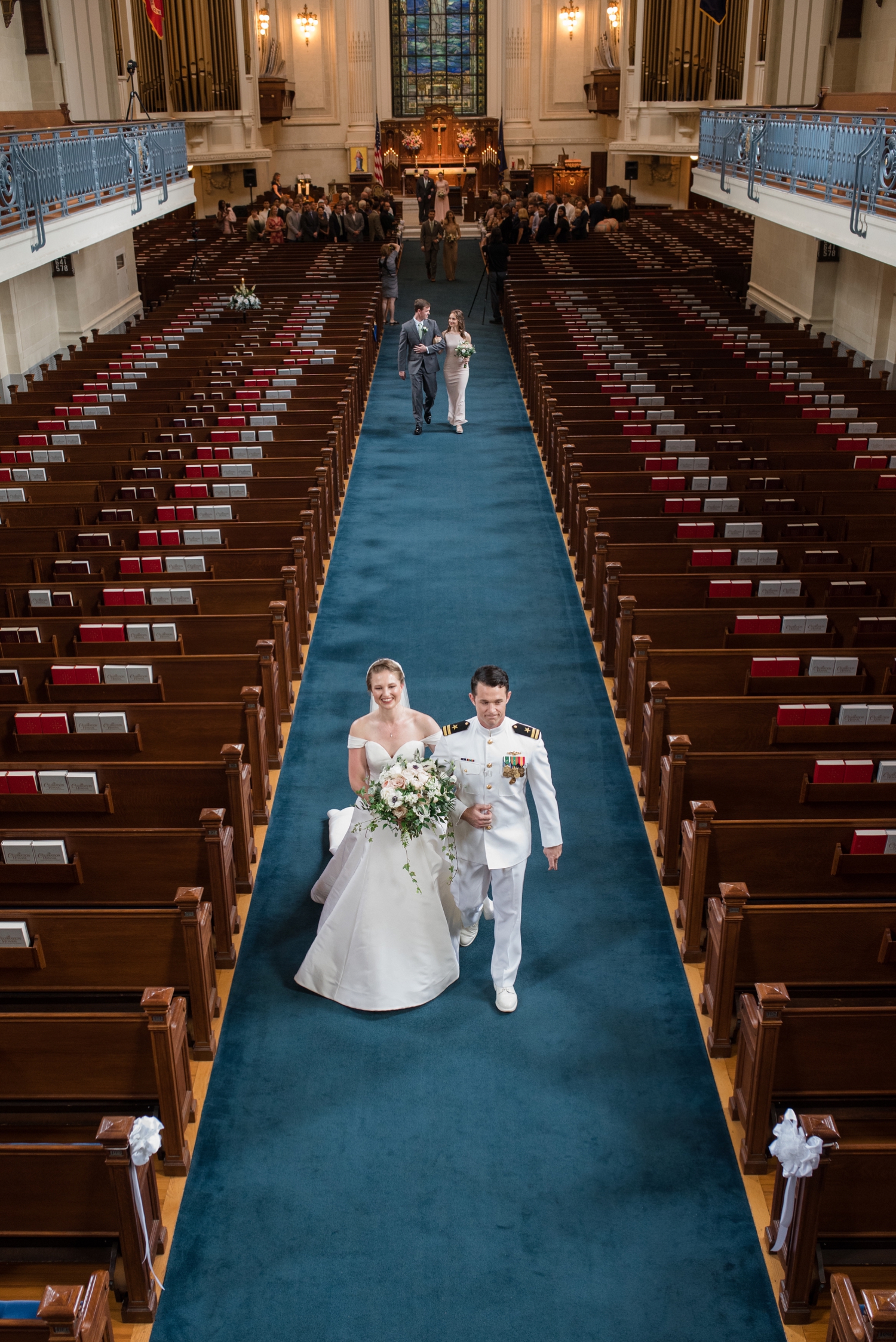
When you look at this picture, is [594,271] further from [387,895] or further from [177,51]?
[387,895]

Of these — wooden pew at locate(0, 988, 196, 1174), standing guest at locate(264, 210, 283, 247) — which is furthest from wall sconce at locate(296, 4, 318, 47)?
wooden pew at locate(0, 988, 196, 1174)

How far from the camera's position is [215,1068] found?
4750mm

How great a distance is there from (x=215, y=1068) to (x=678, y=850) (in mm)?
2405

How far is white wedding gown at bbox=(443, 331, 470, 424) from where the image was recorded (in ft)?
43.5

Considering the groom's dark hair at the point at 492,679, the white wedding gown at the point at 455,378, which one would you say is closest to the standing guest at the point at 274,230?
the white wedding gown at the point at 455,378

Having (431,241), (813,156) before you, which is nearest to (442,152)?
(431,241)

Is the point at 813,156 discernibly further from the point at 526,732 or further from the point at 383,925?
the point at 383,925

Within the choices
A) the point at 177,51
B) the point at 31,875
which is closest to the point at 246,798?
the point at 31,875

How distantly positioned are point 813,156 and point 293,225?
48.5ft

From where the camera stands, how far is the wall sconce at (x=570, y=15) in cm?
3170

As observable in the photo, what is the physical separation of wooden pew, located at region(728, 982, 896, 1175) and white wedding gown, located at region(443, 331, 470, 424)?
10325 millimetres

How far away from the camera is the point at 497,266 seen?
65.2 ft

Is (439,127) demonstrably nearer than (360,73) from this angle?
No

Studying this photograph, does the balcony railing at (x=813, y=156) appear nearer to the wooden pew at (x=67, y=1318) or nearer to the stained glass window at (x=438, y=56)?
the wooden pew at (x=67, y=1318)
